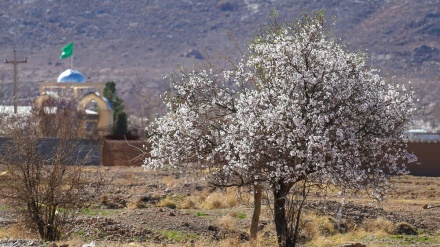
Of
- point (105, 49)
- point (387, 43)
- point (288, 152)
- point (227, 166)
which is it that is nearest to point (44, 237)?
point (227, 166)

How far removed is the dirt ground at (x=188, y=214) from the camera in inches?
987

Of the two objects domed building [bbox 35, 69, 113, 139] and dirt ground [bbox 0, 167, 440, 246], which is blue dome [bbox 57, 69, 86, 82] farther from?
dirt ground [bbox 0, 167, 440, 246]

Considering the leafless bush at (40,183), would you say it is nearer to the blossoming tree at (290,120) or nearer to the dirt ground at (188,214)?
the dirt ground at (188,214)

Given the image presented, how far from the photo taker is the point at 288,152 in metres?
19.9

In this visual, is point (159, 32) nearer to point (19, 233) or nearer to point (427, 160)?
point (427, 160)

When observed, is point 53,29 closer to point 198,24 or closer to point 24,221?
point 198,24

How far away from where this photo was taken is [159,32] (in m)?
173

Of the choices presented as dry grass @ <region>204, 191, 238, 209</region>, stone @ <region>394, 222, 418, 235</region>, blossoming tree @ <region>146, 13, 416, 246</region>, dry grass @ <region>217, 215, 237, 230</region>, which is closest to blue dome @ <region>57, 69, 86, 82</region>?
dry grass @ <region>204, 191, 238, 209</region>

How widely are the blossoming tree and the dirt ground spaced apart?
1460mm

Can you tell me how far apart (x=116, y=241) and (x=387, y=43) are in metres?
134

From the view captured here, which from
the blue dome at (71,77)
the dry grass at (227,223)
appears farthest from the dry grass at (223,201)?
the blue dome at (71,77)

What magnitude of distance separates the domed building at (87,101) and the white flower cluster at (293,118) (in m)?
52.0

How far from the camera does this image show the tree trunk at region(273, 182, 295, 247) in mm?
20766

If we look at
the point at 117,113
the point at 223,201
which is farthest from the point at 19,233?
the point at 117,113
